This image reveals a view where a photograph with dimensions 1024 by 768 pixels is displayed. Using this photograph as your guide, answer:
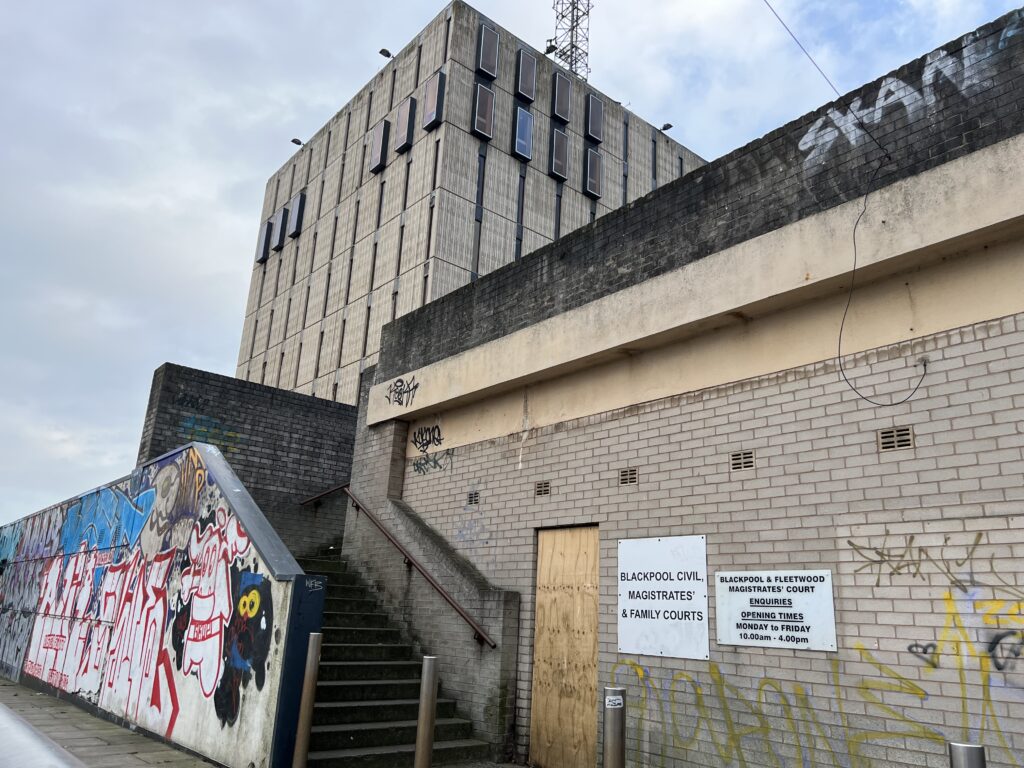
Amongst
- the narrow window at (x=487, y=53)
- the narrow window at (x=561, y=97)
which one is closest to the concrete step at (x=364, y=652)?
the narrow window at (x=487, y=53)

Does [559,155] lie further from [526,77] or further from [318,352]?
[318,352]

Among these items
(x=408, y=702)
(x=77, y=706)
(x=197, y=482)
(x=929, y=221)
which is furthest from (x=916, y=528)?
(x=77, y=706)

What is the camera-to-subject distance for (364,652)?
8.39 meters

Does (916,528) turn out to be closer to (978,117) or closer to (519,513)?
(978,117)

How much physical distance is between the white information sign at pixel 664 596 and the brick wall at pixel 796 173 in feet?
8.66

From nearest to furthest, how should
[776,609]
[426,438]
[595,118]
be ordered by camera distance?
[776,609] → [426,438] → [595,118]

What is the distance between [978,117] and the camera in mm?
5426

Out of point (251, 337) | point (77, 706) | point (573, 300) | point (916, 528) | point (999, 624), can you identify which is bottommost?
point (77, 706)

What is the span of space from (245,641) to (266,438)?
7.86 m

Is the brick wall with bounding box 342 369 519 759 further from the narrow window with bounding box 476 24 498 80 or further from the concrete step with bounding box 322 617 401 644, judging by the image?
the narrow window with bounding box 476 24 498 80

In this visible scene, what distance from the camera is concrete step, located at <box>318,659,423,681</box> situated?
772cm

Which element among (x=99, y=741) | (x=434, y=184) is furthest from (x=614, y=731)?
(x=434, y=184)

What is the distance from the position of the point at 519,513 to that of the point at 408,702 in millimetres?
2285

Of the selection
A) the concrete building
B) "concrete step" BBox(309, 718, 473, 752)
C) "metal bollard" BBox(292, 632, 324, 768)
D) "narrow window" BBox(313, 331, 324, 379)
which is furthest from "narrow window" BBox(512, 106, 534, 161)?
"metal bollard" BBox(292, 632, 324, 768)
